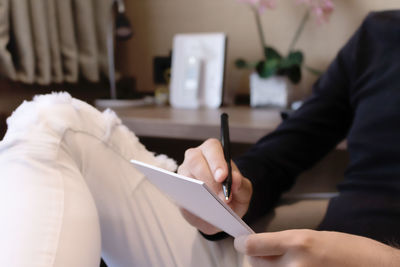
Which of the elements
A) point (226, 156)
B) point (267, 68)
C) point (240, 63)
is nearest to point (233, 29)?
point (240, 63)

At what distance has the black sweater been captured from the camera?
524mm

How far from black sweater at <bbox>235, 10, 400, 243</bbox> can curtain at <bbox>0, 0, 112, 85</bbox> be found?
0.55 metres

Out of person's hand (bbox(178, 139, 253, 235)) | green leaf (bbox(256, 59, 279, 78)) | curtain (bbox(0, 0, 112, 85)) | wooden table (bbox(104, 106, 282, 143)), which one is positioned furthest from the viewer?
green leaf (bbox(256, 59, 279, 78))

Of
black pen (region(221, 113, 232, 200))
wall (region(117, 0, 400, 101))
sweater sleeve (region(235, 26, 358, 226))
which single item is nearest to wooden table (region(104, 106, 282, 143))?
sweater sleeve (region(235, 26, 358, 226))

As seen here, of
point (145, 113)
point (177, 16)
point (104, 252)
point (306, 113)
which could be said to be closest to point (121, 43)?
point (177, 16)

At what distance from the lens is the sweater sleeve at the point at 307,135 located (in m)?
0.62

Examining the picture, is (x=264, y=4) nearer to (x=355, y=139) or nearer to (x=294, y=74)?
(x=294, y=74)

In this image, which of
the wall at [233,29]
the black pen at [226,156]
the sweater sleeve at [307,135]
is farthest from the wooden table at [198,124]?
the wall at [233,29]

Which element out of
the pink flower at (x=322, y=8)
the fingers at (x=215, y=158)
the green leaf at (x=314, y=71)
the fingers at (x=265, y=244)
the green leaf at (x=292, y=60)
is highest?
the pink flower at (x=322, y=8)

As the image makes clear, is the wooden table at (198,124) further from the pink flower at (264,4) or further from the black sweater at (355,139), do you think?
the pink flower at (264,4)

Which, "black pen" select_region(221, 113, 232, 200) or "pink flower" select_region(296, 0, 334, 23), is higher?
"pink flower" select_region(296, 0, 334, 23)

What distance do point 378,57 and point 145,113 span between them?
0.55 meters

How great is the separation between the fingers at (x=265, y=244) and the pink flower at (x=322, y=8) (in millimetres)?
896

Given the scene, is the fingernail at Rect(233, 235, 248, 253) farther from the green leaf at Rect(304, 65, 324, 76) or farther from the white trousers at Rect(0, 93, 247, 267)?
the green leaf at Rect(304, 65, 324, 76)
